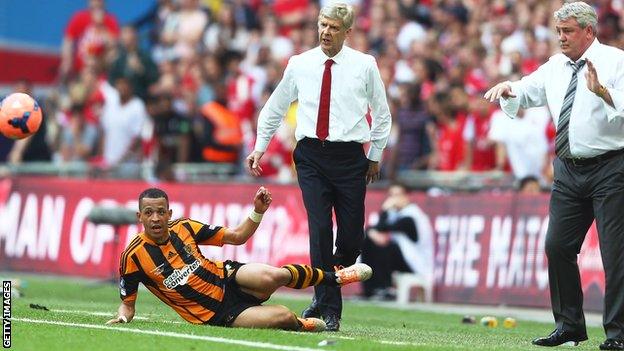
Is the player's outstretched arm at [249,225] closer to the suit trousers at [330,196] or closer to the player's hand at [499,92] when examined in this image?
the suit trousers at [330,196]

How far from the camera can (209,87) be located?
2455 centimetres

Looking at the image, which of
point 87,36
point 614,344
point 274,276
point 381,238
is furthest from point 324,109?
point 87,36

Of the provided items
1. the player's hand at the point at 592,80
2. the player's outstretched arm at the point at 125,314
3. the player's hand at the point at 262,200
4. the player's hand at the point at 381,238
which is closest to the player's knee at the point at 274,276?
the player's hand at the point at 262,200

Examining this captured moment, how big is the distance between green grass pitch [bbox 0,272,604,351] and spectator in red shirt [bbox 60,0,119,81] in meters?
11.9

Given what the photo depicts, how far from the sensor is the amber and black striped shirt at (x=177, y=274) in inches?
453

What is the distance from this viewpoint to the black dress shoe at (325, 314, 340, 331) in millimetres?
12094

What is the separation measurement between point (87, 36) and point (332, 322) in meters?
16.8

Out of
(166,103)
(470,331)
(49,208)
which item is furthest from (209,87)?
(470,331)

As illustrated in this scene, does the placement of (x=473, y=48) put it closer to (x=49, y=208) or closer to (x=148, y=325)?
(x=49, y=208)

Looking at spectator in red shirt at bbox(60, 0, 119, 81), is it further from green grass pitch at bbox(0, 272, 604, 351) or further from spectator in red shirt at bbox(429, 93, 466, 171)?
green grass pitch at bbox(0, 272, 604, 351)

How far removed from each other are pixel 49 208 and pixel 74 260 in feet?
3.20

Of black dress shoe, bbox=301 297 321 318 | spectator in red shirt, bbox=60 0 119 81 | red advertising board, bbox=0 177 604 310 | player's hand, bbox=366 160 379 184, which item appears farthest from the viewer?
spectator in red shirt, bbox=60 0 119 81

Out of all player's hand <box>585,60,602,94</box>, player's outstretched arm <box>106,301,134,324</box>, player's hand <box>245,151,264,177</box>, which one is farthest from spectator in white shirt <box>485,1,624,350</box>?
player's outstretched arm <box>106,301,134,324</box>

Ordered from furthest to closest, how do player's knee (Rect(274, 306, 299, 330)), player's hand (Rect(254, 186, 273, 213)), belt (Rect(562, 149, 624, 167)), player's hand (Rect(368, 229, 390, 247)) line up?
1. player's hand (Rect(368, 229, 390, 247))
2. player's hand (Rect(254, 186, 273, 213))
3. player's knee (Rect(274, 306, 299, 330))
4. belt (Rect(562, 149, 624, 167))
